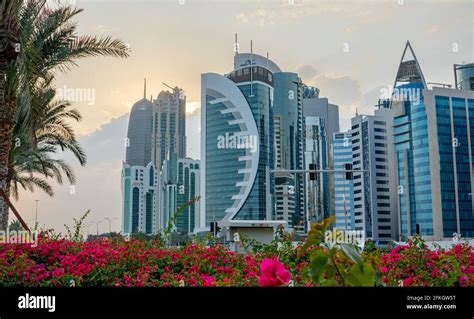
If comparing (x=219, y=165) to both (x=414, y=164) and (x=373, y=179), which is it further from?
(x=373, y=179)

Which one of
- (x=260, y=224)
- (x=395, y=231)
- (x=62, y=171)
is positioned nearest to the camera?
(x=260, y=224)

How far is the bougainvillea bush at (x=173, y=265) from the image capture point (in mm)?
5125

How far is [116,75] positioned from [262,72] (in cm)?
6394

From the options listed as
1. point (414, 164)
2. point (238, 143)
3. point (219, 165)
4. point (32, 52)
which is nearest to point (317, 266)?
point (32, 52)

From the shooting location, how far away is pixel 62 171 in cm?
2081

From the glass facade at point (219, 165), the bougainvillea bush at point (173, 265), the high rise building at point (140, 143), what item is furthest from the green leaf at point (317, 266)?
the glass facade at point (219, 165)

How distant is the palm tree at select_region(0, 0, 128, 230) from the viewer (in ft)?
25.6

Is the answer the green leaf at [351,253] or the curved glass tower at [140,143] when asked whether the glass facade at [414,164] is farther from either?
the green leaf at [351,253]

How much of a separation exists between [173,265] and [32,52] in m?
4.44

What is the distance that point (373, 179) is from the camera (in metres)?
95.6

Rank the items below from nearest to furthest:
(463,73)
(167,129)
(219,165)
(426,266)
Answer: (426,266) < (167,129) < (463,73) < (219,165)
